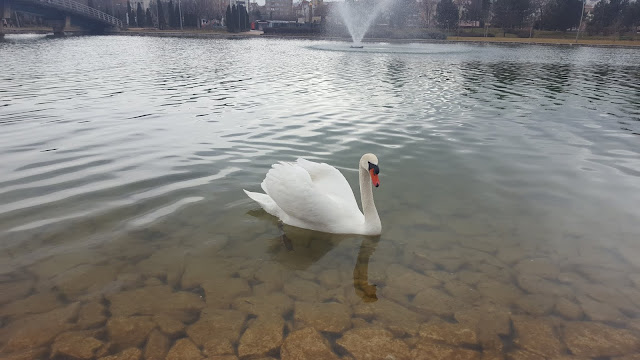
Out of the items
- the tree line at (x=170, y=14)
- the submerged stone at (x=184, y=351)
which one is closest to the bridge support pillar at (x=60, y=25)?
the tree line at (x=170, y=14)

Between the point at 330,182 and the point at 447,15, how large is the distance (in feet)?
292

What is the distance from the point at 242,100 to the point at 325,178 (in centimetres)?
989

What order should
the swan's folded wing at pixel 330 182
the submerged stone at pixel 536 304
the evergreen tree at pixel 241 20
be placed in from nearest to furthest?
the submerged stone at pixel 536 304 → the swan's folded wing at pixel 330 182 → the evergreen tree at pixel 241 20

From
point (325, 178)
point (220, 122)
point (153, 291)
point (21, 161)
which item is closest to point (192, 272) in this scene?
point (153, 291)

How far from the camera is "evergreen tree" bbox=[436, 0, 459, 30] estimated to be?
83188mm

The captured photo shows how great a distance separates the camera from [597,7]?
78.4 metres

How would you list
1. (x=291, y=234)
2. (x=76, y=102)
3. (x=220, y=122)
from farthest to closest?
1. (x=76, y=102)
2. (x=220, y=122)
3. (x=291, y=234)

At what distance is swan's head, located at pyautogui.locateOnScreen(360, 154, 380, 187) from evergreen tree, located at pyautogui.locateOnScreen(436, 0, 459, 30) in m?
88.4

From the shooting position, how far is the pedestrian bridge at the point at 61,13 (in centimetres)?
7150

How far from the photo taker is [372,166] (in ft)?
17.2

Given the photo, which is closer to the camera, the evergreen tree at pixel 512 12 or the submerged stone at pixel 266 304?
the submerged stone at pixel 266 304

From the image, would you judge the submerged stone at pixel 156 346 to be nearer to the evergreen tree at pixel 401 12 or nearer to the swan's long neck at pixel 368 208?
the swan's long neck at pixel 368 208

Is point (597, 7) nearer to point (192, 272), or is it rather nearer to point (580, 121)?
point (580, 121)

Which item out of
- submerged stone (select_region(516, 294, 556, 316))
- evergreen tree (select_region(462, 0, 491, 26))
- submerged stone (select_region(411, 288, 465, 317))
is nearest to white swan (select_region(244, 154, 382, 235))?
submerged stone (select_region(411, 288, 465, 317))
